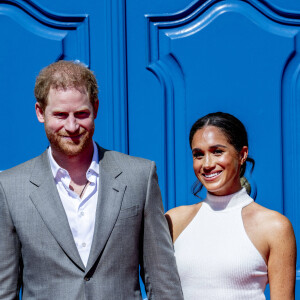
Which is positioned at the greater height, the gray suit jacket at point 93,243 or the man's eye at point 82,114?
the man's eye at point 82,114

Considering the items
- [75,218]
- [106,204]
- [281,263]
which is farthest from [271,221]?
[75,218]

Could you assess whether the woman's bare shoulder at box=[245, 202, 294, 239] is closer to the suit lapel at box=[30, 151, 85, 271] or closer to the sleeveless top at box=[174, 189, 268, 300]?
the sleeveless top at box=[174, 189, 268, 300]

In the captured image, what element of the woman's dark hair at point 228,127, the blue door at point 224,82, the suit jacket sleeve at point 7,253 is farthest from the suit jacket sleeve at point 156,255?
the blue door at point 224,82

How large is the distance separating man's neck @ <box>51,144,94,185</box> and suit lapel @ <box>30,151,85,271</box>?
6 cm

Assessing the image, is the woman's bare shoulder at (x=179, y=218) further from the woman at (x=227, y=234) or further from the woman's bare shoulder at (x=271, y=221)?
the woman's bare shoulder at (x=271, y=221)

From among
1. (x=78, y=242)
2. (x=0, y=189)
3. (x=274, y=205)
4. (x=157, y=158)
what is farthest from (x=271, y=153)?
(x=0, y=189)

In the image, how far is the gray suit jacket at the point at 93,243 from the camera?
75.4 inches

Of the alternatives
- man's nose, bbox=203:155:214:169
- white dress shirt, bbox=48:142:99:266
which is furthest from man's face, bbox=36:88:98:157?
man's nose, bbox=203:155:214:169

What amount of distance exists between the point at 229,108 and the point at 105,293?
43.0 inches

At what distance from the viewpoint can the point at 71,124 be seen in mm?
1915

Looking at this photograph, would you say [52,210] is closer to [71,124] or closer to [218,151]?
[71,124]

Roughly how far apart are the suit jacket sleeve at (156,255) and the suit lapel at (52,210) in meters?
0.27

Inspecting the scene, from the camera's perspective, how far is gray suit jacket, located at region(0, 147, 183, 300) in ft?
6.28

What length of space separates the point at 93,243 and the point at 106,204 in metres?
0.14
